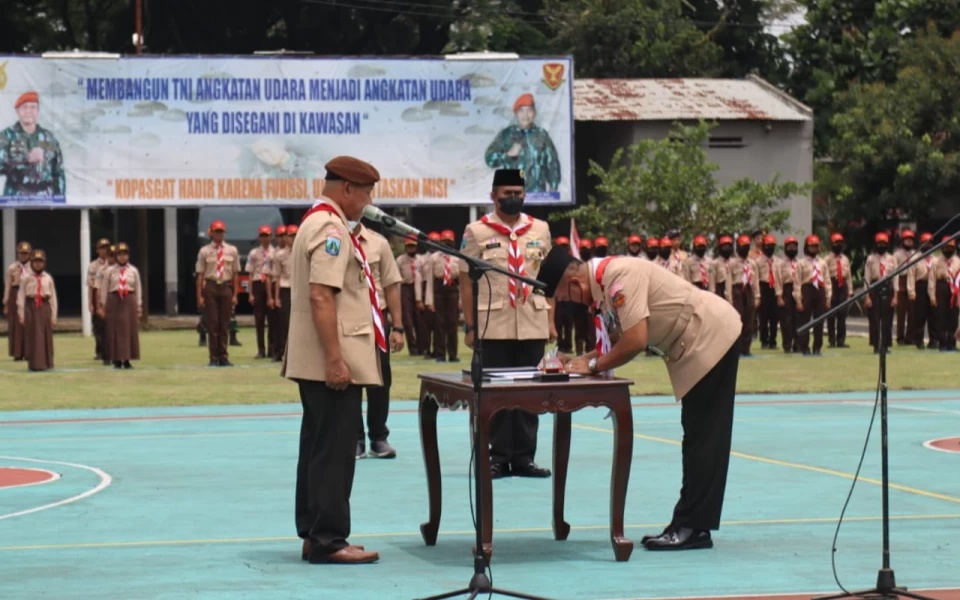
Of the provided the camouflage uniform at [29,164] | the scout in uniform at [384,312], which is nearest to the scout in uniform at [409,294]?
the camouflage uniform at [29,164]

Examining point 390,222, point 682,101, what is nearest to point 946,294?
point 682,101

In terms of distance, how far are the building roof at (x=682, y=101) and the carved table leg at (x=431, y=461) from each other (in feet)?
107

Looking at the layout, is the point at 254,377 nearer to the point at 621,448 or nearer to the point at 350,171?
the point at 350,171

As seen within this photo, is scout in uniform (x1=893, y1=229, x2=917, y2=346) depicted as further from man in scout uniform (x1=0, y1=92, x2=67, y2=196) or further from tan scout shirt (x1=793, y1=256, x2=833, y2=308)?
man in scout uniform (x1=0, y1=92, x2=67, y2=196)

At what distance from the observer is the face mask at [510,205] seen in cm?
1148

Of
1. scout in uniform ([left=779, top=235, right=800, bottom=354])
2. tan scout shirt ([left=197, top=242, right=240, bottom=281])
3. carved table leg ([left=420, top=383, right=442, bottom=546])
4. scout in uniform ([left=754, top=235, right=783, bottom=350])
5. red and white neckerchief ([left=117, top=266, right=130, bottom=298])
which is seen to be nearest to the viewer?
carved table leg ([left=420, top=383, right=442, bottom=546])

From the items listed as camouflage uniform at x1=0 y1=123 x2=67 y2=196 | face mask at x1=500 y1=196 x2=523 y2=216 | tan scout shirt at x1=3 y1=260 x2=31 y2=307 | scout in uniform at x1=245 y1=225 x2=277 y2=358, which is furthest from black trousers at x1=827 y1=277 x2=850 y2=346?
face mask at x1=500 y1=196 x2=523 y2=216

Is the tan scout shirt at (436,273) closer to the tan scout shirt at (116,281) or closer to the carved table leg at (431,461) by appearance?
the tan scout shirt at (116,281)

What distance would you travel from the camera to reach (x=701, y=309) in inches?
344

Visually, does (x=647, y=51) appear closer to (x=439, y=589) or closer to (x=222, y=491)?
(x=222, y=491)

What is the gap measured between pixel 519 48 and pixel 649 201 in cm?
1717

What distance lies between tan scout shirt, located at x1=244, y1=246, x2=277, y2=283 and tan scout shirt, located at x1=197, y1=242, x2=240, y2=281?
118cm

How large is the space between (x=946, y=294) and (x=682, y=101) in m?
15.4

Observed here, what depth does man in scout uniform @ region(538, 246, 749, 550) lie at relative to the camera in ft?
27.9
